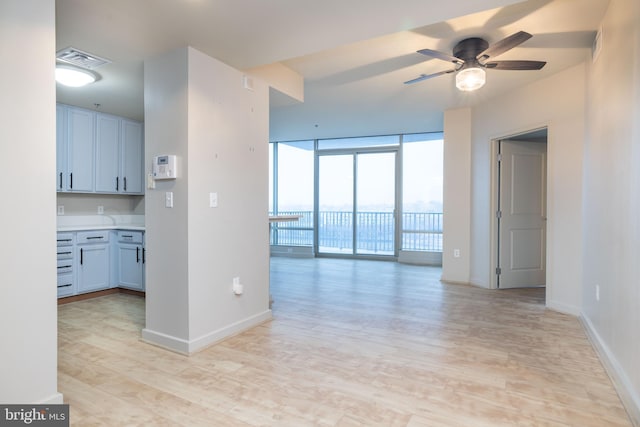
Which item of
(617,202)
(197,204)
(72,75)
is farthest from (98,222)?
(617,202)

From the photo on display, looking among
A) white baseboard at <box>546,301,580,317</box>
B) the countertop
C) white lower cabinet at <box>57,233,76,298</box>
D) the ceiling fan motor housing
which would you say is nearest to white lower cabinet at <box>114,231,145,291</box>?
the countertop

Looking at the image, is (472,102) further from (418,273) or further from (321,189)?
(321,189)

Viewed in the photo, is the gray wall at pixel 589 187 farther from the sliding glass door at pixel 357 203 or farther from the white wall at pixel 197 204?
the white wall at pixel 197 204

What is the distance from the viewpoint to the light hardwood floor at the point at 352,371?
187 cm

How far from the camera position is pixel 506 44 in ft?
8.34

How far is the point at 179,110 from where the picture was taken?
2.68 metres

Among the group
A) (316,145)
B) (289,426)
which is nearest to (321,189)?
(316,145)

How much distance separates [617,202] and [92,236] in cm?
522

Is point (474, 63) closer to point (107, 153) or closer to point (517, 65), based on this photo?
point (517, 65)

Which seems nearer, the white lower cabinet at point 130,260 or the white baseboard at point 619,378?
the white baseboard at point 619,378

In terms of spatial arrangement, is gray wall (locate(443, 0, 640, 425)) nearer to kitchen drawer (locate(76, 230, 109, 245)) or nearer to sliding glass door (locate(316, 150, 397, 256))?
sliding glass door (locate(316, 150, 397, 256))

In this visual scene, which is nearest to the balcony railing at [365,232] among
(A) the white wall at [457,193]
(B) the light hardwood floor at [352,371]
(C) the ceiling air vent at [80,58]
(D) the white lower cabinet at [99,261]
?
(A) the white wall at [457,193]

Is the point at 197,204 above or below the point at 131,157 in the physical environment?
below

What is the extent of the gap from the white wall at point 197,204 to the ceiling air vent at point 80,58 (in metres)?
0.44
